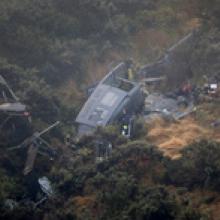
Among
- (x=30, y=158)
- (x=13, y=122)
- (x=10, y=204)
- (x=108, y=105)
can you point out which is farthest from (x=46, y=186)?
(x=108, y=105)

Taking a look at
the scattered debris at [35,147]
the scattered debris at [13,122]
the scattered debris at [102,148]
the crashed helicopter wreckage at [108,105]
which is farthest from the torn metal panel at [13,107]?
the scattered debris at [102,148]

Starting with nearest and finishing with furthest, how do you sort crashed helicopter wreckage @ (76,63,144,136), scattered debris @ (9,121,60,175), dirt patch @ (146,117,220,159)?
scattered debris @ (9,121,60,175)
dirt patch @ (146,117,220,159)
crashed helicopter wreckage @ (76,63,144,136)

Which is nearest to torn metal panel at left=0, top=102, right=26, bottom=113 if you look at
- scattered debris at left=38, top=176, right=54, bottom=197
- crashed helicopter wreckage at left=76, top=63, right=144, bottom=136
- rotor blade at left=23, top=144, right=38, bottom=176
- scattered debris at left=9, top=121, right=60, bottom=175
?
scattered debris at left=9, top=121, right=60, bottom=175

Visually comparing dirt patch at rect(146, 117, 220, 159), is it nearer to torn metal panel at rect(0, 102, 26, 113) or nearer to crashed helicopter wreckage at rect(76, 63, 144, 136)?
crashed helicopter wreckage at rect(76, 63, 144, 136)

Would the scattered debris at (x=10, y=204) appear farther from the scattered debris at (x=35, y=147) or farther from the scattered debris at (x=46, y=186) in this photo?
the scattered debris at (x=35, y=147)

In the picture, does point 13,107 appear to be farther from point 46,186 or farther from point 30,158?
point 46,186

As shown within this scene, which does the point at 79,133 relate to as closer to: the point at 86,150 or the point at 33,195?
the point at 86,150
